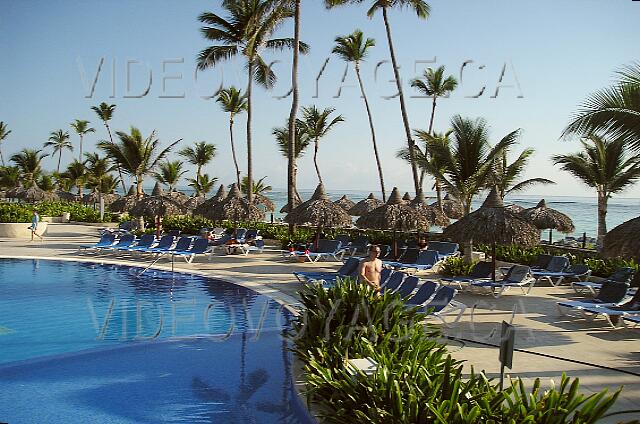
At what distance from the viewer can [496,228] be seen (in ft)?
46.4

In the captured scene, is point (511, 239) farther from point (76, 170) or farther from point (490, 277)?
point (76, 170)

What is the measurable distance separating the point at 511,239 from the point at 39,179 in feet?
218

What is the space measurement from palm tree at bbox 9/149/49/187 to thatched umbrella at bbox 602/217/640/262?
2663 inches

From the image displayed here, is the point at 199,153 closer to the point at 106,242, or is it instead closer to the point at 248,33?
the point at 248,33

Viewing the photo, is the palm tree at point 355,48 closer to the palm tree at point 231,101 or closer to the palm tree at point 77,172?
the palm tree at point 231,101

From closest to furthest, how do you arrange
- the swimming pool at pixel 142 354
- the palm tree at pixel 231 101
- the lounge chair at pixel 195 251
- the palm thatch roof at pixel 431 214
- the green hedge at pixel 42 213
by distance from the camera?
the swimming pool at pixel 142 354
the lounge chair at pixel 195 251
the palm thatch roof at pixel 431 214
the green hedge at pixel 42 213
the palm tree at pixel 231 101

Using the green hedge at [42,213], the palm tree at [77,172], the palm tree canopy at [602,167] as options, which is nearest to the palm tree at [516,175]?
the palm tree canopy at [602,167]

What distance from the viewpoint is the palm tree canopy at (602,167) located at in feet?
66.0

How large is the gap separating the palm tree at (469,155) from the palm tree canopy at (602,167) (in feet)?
13.5

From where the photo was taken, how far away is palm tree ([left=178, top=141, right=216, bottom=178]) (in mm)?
51047

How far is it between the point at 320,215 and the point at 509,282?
7956mm

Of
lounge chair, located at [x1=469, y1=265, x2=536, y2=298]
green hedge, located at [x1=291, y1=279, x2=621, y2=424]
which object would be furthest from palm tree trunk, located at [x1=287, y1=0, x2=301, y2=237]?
green hedge, located at [x1=291, y1=279, x2=621, y2=424]

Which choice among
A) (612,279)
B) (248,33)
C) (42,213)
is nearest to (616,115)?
(612,279)

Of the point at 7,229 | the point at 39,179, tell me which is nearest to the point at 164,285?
the point at 7,229
